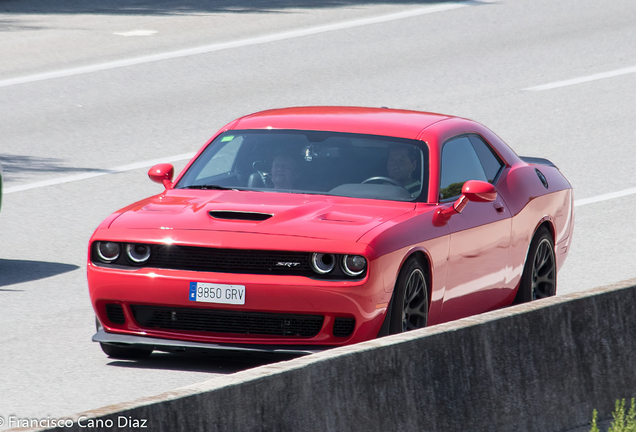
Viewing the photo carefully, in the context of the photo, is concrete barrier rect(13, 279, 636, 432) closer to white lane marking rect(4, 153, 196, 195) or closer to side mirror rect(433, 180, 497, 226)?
side mirror rect(433, 180, 497, 226)

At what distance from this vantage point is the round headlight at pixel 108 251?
7258 millimetres

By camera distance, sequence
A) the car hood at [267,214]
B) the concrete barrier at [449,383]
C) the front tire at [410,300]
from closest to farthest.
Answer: the concrete barrier at [449,383] → the car hood at [267,214] → the front tire at [410,300]

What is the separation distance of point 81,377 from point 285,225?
1454 millimetres

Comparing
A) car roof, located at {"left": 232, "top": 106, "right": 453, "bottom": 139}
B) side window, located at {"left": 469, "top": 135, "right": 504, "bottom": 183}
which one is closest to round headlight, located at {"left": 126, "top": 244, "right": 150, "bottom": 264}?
car roof, located at {"left": 232, "top": 106, "right": 453, "bottom": 139}

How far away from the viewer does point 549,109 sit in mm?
17406

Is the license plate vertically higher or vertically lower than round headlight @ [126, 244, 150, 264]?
lower

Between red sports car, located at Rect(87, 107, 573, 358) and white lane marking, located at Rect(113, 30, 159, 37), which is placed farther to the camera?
white lane marking, located at Rect(113, 30, 159, 37)

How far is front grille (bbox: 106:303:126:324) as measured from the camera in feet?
23.9

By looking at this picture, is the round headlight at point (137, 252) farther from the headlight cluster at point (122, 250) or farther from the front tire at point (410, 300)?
the front tire at point (410, 300)

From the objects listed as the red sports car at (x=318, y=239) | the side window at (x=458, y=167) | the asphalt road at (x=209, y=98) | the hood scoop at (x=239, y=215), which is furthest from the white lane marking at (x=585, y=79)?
the hood scoop at (x=239, y=215)

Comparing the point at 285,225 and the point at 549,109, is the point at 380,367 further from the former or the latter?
the point at 549,109

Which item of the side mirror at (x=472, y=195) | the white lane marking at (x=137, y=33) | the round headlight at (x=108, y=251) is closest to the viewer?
the round headlight at (x=108, y=251)

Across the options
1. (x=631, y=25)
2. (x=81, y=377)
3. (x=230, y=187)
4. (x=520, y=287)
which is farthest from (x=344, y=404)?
(x=631, y=25)

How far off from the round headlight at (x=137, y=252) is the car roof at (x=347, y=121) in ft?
5.45
